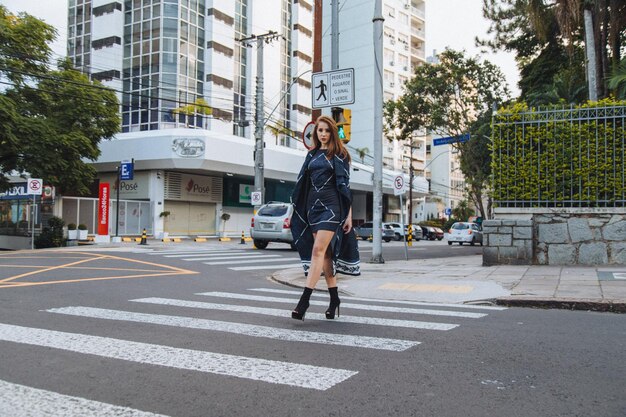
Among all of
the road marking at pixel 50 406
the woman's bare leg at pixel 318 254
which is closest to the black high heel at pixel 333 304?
the woman's bare leg at pixel 318 254

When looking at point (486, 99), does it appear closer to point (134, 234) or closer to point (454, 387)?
point (134, 234)

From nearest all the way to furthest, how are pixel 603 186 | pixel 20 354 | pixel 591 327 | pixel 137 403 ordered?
1. pixel 137 403
2. pixel 20 354
3. pixel 591 327
4. pixel 603 186

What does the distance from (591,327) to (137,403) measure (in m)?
4.37

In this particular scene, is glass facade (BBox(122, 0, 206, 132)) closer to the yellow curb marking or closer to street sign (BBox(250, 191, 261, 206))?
street sign (BBox(250, 191, 261, 206))

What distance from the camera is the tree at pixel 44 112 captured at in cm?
2447

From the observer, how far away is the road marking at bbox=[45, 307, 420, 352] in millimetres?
4461

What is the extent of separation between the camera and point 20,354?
4.10 m

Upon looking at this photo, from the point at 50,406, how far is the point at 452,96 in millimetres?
30146

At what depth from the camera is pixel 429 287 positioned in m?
8.45

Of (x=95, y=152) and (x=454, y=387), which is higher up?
(x=95, y=152)

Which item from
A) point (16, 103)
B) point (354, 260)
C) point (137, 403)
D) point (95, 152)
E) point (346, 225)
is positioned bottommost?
point (137, 403)

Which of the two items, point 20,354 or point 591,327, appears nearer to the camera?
point 20,354

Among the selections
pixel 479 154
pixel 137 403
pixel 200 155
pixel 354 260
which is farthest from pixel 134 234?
pixel 137 403

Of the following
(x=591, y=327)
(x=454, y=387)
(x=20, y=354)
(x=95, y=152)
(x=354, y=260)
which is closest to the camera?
(x=454, y=387)
